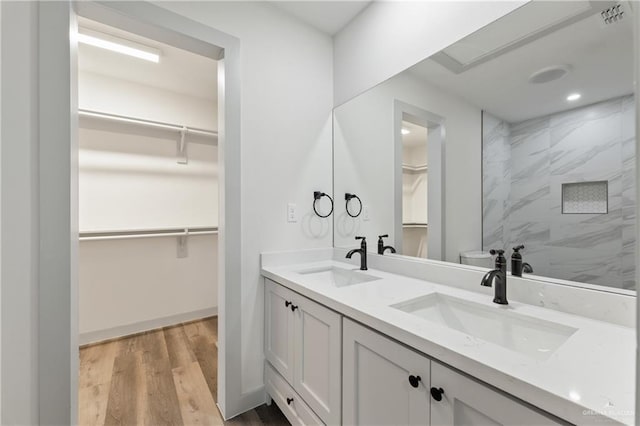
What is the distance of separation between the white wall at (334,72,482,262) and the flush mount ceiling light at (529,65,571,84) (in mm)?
229

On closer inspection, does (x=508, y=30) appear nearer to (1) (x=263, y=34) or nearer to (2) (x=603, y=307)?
(2) (x=603, y=307)

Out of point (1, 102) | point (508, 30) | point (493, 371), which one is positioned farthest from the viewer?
point (508, 30)

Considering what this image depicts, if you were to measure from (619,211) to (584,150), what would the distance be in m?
0.22

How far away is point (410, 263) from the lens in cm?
147

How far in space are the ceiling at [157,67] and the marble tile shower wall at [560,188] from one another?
2221 mm

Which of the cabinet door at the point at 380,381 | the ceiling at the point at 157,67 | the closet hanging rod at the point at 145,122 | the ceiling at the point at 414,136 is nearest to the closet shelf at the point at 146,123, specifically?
the closet hanging rod at the point at 145,122

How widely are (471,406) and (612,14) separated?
127 centimetres

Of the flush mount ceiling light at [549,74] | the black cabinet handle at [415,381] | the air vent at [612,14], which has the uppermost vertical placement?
the air vent at [612,14]

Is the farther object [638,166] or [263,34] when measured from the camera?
[263,34]

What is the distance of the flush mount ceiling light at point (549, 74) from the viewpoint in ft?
3.15

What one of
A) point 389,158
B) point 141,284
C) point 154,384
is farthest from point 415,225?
point 141,284

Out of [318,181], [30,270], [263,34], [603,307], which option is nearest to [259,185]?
[318,181]

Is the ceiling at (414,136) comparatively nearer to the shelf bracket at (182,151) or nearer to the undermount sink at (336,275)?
the undermount sink at (336,275)

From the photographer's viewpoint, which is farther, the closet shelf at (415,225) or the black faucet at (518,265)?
the closet shelf at (415,225)
